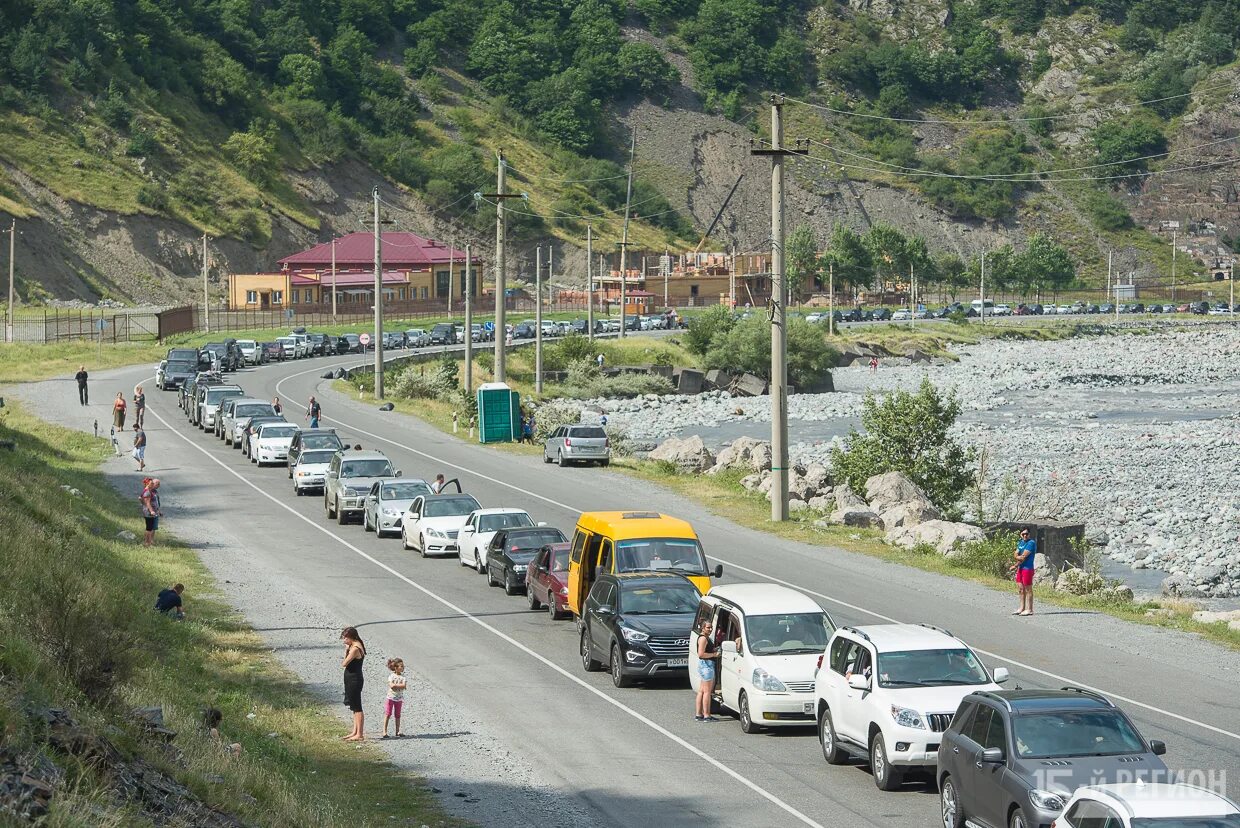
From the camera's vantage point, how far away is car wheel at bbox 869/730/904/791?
16.2 m

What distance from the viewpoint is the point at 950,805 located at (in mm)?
14789

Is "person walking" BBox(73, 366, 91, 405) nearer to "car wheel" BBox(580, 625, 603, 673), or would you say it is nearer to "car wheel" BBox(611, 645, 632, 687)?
"car wheel" BBox(580, 625, 603, 673)

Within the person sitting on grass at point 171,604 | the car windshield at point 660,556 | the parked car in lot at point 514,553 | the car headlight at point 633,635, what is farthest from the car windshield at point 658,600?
the person sitting on grass at point 171,604

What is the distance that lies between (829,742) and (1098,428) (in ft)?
209

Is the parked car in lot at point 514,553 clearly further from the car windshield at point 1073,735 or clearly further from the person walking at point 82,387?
the person walking at point 82,387

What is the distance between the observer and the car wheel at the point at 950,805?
47.7ft

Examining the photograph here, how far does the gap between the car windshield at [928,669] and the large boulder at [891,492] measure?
78.0ft

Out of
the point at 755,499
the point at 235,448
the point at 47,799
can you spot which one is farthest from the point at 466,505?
the point at 47,799

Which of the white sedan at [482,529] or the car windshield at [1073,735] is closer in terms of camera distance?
the car windshield at [1073,735]

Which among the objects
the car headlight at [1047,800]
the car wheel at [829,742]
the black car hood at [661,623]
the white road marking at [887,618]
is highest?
the car headlight at [1047,800]

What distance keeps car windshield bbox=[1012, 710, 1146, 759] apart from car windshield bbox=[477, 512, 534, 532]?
1940 centimetres

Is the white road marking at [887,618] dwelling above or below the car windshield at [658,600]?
below

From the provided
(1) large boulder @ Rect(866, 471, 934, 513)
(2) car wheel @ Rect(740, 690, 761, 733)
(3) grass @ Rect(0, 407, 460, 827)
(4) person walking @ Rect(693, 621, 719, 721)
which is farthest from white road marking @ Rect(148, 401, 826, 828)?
(1) large boulder @ Rect(866, 471, 934, 513)

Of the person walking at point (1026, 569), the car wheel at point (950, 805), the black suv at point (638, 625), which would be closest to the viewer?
the car wheel at point (950, 805)
